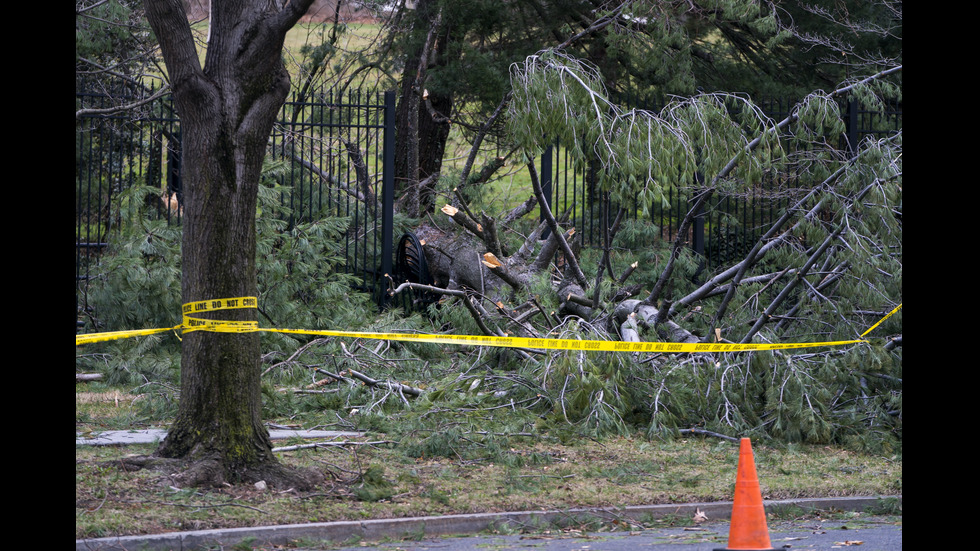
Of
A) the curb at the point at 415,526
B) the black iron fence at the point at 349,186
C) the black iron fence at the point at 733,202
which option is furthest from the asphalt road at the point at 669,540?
the black iron fence at the point at 733,202

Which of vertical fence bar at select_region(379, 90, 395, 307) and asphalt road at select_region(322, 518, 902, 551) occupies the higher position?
vertical fence bar at select_region(379, 90, 395, 307)

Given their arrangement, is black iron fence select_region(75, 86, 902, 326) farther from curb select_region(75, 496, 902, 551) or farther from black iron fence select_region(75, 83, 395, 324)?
curb select_region(75, 496, 902, 551)

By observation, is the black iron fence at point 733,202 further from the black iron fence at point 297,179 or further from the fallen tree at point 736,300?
the fallen tree at point 736,300

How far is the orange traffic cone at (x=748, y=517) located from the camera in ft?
13.1

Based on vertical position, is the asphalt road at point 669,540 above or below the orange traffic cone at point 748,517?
below

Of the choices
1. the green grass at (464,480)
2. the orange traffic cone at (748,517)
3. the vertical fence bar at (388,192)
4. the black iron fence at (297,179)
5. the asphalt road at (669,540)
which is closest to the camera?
the orange traffic cone at (748,517)

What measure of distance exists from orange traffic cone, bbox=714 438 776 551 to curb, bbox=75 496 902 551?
1245mm

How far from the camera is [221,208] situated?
17.9 ft

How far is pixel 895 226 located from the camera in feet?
24.0

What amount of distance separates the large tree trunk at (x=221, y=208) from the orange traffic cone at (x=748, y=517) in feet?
8.88

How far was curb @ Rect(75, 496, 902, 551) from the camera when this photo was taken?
437 centimetres

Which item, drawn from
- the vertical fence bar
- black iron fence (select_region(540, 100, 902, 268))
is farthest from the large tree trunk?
black iron fence (select_region(540, 100, 902, 268))

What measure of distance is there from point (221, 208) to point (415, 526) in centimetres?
227

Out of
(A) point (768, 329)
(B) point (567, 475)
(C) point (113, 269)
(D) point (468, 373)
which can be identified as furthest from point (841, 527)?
(C) point (113, 269)
